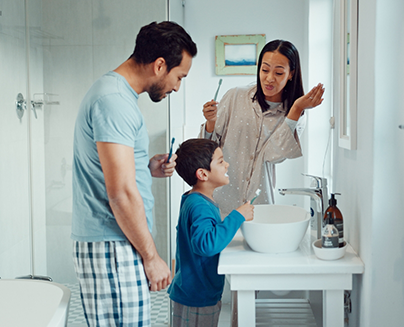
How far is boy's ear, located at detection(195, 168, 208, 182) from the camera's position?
142 centimetres

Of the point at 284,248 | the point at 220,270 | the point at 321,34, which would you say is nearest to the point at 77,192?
the point at 220,270

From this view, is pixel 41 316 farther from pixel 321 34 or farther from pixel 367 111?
pixel 321 34

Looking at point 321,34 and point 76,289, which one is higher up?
point 321,34

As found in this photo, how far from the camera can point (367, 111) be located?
1193 millimetres

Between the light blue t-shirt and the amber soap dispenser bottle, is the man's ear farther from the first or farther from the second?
the amber soap dispenser bottle

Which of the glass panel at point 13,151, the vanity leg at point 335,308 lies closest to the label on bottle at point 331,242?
the vanity leg at point 335,308

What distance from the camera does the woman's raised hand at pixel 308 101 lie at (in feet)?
5.20

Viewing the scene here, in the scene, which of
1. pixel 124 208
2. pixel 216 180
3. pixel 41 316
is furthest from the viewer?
pixel 216 180

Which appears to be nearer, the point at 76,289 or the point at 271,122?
the point at 271,122

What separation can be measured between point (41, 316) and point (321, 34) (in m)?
2.09

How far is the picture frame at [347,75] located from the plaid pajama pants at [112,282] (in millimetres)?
763

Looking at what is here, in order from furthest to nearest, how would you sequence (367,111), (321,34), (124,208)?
(321,34), (367,111), (124,208)

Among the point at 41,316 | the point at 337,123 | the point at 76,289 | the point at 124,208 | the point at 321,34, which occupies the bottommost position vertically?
the point at 76,289

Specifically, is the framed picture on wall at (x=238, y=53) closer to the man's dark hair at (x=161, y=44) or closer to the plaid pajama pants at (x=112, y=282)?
the man's dark hair at (x=161, y=44)
